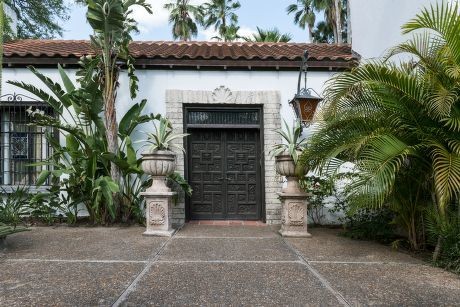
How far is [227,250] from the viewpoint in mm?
4535

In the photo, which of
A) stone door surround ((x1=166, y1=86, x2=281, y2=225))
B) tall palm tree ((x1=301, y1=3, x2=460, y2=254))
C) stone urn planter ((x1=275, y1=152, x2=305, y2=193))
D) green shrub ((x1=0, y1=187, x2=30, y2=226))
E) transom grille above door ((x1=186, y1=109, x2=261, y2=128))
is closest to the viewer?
tall palm tree ((x1=301, y1=3, x2=460, y2=254))

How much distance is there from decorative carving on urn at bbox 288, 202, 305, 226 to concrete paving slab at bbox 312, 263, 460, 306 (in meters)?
1.72

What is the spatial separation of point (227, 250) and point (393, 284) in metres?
2.09

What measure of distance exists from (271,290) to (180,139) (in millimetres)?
4517

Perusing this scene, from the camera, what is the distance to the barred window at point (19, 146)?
277 inches

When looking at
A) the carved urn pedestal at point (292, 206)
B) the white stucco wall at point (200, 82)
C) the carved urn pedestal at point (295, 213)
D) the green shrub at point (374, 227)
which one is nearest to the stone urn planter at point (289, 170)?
the carved urn pedestal at point (292, 206)

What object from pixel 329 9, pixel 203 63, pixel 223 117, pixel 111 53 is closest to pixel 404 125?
pixel 223 117

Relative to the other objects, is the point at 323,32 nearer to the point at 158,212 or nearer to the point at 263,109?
the point at 263,109

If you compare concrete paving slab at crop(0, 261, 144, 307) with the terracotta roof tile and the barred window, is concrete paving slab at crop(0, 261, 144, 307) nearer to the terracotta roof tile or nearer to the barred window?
the barred window

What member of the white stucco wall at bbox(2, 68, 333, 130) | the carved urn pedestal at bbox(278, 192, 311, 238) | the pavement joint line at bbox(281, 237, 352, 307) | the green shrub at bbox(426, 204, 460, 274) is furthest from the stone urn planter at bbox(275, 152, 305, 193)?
the green shrub at bbox(426, 204, 460, 274)

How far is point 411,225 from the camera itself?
15.3 feet

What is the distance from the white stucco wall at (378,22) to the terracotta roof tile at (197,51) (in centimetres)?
37

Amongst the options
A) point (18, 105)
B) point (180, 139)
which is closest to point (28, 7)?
point (18, 105)

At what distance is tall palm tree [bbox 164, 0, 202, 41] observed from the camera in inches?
922
